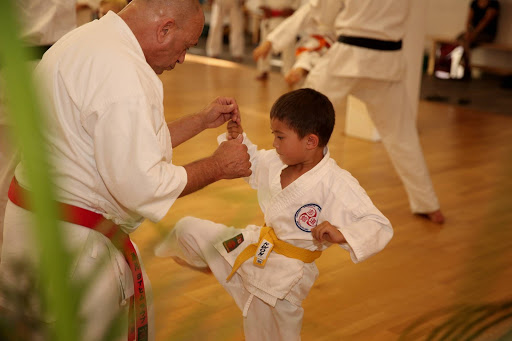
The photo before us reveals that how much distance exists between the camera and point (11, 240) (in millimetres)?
1567

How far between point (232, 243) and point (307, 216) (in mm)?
261

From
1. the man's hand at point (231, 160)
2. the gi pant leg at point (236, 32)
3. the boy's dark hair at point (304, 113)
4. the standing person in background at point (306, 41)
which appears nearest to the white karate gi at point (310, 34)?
the standing person in background at point (306, 41)

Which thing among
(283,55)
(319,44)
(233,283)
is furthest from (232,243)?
(283,55)

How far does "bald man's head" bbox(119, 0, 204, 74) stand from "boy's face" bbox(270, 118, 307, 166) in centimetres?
42

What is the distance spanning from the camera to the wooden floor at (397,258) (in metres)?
0.76

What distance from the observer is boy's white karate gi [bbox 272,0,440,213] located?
10.7 ft

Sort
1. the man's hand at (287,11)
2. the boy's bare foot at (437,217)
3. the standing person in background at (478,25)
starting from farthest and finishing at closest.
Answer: the standing person in background at (478,25), the man's hand at (287,11), the boy's bare foot at (437,217)

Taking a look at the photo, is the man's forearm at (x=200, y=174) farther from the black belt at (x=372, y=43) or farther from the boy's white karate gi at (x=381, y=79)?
the black belt at (x=372, y=43)

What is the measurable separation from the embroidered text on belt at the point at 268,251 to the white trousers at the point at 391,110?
1.59 metres

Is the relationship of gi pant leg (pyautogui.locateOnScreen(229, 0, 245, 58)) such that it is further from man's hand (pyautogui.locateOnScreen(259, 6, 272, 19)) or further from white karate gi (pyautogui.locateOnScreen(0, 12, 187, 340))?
white karate gi (pyautogui.locateOnScreen(0, 12, 187, 340))

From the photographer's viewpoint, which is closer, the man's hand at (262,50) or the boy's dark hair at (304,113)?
the boy's dark hair at (304,113)

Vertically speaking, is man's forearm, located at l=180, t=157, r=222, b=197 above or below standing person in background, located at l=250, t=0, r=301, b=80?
above

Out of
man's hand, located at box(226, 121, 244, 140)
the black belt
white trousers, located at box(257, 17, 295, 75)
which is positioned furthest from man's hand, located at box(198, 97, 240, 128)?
white trousers, located at box(257, 17, 295, 75)

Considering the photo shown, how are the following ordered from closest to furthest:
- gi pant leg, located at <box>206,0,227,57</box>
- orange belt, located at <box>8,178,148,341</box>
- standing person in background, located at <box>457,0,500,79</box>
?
orange belt, located at <box>8,178,148,341</box>, standing person in background, located at <box>457,0,500,79</box>, gi pant leg, located at <box>206,0,227,57</box>
